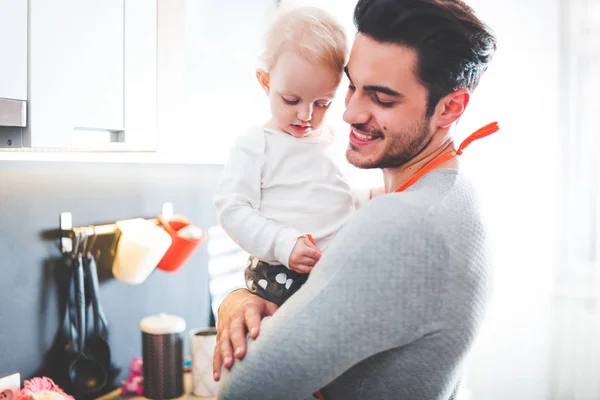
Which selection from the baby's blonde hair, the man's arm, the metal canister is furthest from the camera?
the metal canister

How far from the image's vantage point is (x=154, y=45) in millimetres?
1553

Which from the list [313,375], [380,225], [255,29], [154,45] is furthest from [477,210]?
[255,29]

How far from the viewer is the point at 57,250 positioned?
6.04 feet

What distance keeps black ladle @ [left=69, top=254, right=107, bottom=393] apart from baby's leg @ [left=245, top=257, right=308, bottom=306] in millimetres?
848

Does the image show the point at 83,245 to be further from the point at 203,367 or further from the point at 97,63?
the point at 97,63

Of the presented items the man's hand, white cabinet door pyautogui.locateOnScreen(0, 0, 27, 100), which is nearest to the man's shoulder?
the man's hand

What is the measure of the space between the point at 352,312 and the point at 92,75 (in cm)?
95

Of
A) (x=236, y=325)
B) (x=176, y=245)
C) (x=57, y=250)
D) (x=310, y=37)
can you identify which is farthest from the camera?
(x=176, y=245)

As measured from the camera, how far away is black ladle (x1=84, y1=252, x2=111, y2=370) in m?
1.85

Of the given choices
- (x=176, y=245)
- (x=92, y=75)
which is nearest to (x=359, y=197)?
(x=92, y=75)

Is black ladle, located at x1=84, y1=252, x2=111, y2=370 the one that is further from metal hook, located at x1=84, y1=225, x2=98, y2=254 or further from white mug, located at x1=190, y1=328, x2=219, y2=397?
white mug, located at x1=190, y1=328, x2=219, y2=397

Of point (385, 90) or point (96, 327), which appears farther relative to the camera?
point (96, 327)

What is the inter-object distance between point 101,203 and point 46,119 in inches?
30.1

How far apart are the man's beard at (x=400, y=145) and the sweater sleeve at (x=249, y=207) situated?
21 centimetres
